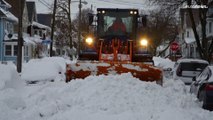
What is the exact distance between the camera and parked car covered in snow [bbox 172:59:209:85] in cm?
2080

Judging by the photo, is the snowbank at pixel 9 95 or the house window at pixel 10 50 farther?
the house window at pixel 10 50

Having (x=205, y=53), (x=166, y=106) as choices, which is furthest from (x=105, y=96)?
(x=205, y=53)

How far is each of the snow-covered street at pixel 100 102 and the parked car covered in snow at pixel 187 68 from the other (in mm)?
7780

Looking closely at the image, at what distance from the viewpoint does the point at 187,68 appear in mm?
20938

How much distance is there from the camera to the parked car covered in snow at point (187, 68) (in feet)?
68.2

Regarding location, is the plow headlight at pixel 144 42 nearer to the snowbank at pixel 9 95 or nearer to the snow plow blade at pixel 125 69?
the snow plow blade at pixel 125 69

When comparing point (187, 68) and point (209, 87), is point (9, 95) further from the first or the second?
point (187, 68)

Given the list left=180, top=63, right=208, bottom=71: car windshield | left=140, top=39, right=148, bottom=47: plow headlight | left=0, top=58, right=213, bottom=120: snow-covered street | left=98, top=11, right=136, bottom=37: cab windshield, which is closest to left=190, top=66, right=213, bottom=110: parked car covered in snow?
left=0, top=58, right=213, bottom=120: snow-covered street

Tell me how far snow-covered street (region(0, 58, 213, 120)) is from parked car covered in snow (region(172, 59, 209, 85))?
778 centimetres

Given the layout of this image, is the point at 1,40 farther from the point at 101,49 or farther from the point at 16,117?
the point at 16,117

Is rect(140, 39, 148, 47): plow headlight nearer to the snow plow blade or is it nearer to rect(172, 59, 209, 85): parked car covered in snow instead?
the snow plow blade

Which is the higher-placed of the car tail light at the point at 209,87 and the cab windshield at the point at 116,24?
the cab windshield at the point at 116,24

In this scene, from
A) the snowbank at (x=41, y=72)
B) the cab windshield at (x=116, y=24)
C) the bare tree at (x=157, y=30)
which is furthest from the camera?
the bare tree at (x=157, y=30)

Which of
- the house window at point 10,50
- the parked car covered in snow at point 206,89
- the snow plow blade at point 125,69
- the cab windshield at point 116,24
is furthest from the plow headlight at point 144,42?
the house window at point 10,50
